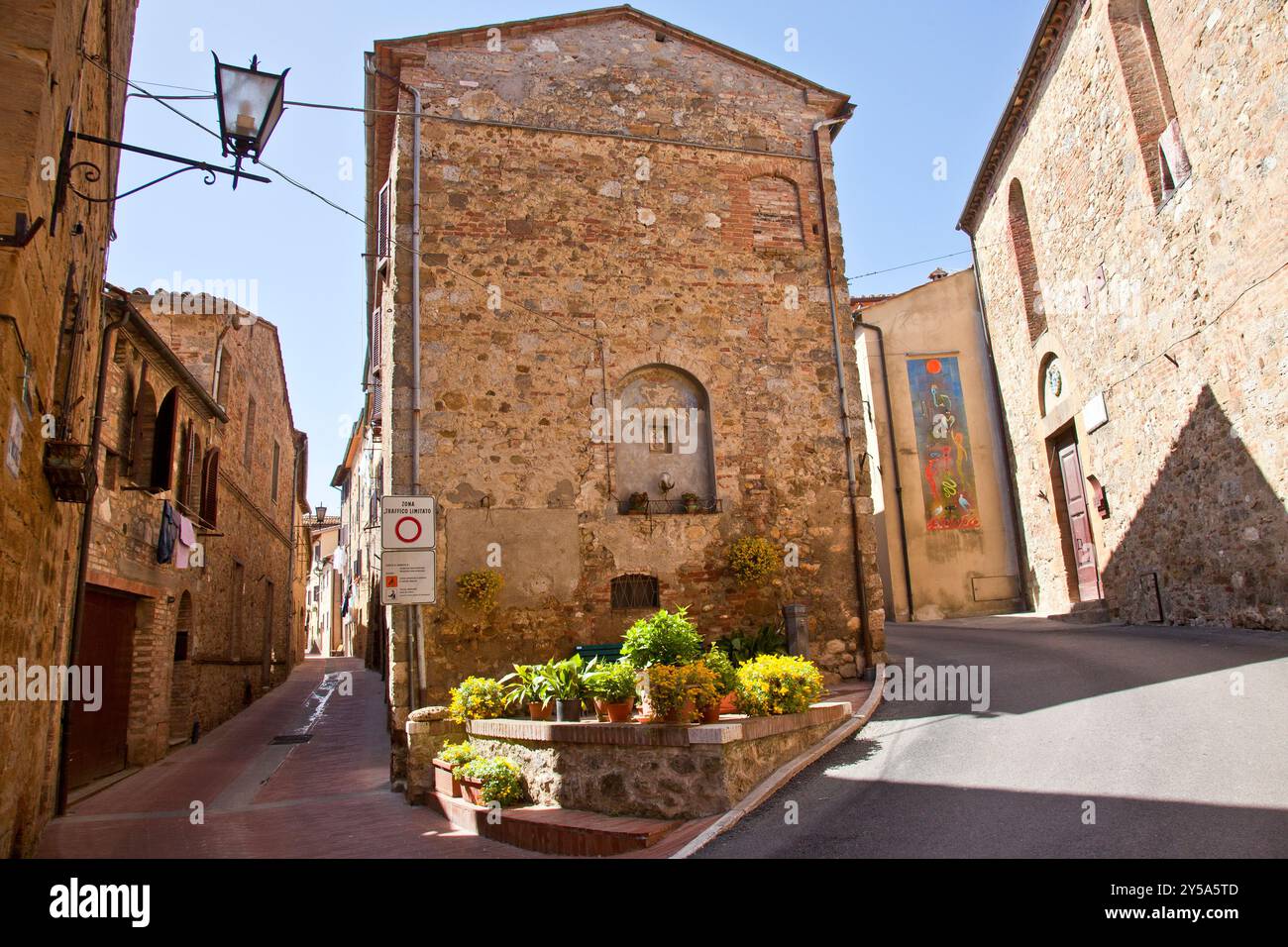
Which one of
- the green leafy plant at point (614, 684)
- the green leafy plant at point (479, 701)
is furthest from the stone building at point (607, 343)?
the green leafy plant at point (614, 684)

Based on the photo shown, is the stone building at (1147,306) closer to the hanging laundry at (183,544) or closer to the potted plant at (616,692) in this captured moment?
the potted plant at (616,692)

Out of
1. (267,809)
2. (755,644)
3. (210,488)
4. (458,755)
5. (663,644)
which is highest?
(210,488)

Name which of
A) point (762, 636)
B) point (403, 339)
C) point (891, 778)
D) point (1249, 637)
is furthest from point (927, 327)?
point (891, 778)

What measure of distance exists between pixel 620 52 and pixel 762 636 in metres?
8.28

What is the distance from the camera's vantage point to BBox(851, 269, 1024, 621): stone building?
18.0 metres

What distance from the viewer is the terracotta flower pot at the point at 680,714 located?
6.27 metres

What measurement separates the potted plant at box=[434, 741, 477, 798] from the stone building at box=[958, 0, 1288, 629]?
33.1 ft

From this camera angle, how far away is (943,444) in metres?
18.6

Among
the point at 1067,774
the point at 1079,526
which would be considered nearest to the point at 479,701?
the point at 1067,774

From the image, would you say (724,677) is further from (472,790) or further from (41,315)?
(41,315)

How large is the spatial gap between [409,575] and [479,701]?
1.40 meters
